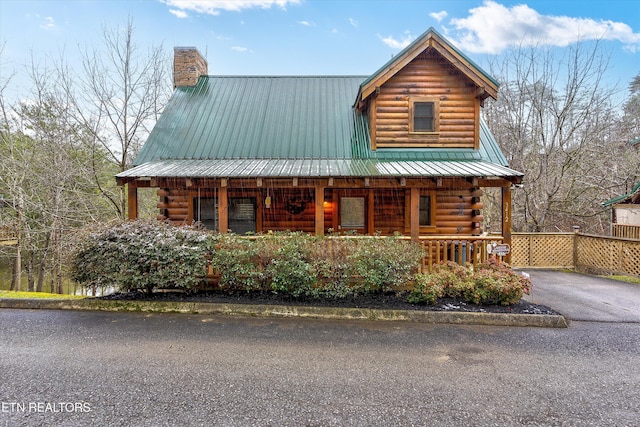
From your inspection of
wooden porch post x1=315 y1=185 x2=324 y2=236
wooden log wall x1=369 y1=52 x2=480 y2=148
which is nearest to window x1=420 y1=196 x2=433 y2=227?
wooden log wall x1=369 y1=52 x2=480 y2=148

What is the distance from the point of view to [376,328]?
17.8ft

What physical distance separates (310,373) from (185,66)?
41.2 ft

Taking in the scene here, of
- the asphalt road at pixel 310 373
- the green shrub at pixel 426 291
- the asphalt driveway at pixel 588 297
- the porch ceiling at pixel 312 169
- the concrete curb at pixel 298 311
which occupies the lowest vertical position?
the asphalt driveway at pixel 588 297

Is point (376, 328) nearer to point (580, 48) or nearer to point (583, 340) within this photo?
point (583, 340)

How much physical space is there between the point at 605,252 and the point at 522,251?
2.66 m

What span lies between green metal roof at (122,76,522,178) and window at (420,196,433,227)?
4.55 feet

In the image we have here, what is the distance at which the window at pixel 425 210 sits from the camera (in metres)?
10.0

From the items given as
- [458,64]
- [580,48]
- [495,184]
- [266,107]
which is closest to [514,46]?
[580,48]

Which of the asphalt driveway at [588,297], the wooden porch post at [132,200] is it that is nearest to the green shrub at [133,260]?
the wooden porch post at [132,200]

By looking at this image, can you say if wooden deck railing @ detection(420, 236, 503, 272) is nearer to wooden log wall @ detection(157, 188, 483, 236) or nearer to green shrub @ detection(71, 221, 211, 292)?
wooden log wall @ detection(157, 188, 483, 236)

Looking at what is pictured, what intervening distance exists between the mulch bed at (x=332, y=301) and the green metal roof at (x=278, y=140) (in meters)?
2.83

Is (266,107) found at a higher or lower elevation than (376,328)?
higher

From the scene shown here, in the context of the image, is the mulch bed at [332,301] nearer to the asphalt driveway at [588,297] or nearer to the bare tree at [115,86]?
the asphalt driveway at [588,297]

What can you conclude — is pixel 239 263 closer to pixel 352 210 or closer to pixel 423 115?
pixel 352 210
